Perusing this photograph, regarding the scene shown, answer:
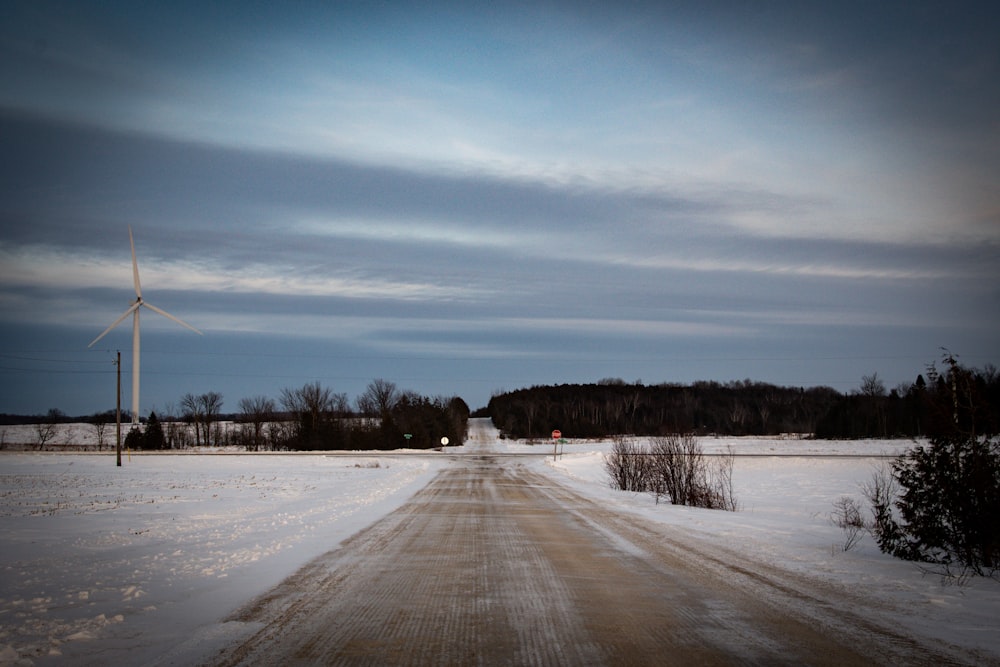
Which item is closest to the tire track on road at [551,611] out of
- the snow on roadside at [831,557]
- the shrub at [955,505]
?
the snow on roadside at [831,557]

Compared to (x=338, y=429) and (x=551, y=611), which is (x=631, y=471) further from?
(x=338, y=429)

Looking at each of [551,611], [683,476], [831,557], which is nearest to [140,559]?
[551,611]

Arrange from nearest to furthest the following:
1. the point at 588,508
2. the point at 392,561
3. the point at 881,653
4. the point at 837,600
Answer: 1. the point at 881,653
2. the point at 837,600
3. the point at 392,561
4. the point at 588,508

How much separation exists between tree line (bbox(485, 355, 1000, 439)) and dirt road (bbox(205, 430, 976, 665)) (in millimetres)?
82153

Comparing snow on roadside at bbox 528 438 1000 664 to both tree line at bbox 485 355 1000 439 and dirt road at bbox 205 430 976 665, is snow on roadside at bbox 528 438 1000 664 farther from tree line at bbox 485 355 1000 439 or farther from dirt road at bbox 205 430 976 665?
tree line at bbox 485 355 1000 439

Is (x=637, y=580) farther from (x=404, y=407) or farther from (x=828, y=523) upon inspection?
(x=404, y=407)

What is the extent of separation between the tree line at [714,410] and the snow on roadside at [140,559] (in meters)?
77.6

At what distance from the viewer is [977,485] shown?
951 cm

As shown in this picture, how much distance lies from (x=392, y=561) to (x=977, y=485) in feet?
27.7

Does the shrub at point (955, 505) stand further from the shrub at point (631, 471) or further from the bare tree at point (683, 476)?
the shrub at point (631, 471)

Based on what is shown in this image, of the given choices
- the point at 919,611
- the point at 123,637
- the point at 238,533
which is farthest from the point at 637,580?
the point at 238,533

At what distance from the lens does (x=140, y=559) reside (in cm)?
991

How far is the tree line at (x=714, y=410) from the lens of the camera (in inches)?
4397

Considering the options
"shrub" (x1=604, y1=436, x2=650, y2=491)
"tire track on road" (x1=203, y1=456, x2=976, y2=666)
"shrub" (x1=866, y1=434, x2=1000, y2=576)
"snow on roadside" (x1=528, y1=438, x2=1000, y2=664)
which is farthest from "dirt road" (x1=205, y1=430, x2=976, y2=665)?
"shrub" (x1=604, y1=436, x2=650, y2=491)
